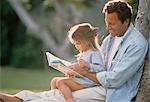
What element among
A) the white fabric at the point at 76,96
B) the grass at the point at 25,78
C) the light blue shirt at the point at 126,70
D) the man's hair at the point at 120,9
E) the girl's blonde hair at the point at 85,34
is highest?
the man's hair at the point at 120,9

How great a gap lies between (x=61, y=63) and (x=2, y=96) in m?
0.56

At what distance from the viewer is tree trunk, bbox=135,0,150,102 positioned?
18.8 ft

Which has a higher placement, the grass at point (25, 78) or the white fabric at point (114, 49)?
the white fabric at point (114, 49)

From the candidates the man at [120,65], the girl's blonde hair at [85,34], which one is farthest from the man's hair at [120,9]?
the girl's blonde hair at [85,34]

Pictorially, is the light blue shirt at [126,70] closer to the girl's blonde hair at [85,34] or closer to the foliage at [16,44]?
the girl's blonde hair at [85,34]

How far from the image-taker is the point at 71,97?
5.68 meters

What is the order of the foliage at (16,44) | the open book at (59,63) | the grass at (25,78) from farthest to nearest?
the foliage at (16,44)
the grass at (25,78)
the open book at (59,63)

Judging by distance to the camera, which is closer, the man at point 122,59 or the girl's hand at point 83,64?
the man at point 122,59

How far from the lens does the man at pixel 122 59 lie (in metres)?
5.58

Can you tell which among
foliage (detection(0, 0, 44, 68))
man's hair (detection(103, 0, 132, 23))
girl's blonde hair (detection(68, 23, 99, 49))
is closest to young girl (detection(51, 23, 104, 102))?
girl's blonde hair (detection(68, 23, 99, 49))

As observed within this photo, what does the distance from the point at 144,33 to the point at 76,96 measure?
83 cm

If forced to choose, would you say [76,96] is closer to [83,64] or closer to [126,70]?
[83,64]

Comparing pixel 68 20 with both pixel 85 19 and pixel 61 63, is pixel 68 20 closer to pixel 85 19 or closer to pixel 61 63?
pixel 85 19

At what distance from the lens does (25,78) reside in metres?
25.6
